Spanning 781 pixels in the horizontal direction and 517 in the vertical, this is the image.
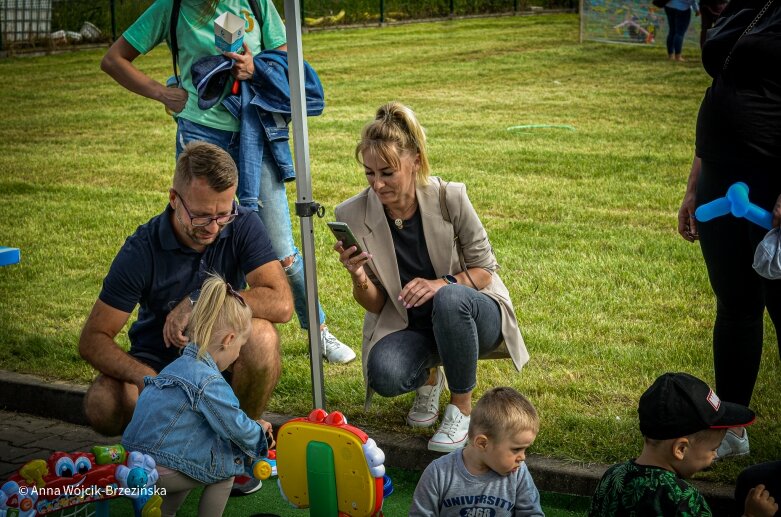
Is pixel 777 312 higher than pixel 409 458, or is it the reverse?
pixel 777 312

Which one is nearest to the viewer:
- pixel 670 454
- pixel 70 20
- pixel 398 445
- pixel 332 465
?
pixel 670 454

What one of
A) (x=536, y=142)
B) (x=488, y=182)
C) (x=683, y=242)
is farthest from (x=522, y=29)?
(x=683, y=242)

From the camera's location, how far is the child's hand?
343 centimetres

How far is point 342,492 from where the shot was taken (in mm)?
3461

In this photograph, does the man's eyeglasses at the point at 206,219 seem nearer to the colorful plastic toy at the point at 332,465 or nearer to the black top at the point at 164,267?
the black top at the point at 164,267

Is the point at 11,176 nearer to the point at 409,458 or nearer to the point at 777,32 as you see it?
the point at 409,458

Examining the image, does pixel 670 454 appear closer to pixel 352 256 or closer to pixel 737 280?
pixel 737 280

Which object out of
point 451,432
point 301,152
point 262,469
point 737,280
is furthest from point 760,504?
point 301,152

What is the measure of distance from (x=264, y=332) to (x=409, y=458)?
834 millimetres

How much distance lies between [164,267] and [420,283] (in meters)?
1.05

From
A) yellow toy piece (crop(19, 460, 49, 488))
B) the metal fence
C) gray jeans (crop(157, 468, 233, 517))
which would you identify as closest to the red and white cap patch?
gray jeans (crop(157, 468, 233, 517))

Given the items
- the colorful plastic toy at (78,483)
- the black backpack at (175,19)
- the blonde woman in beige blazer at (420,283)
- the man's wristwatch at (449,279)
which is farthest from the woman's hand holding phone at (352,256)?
the black backpack at (175,19)

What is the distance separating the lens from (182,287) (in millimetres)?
4176

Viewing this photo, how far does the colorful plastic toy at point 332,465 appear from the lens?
3383 mm
